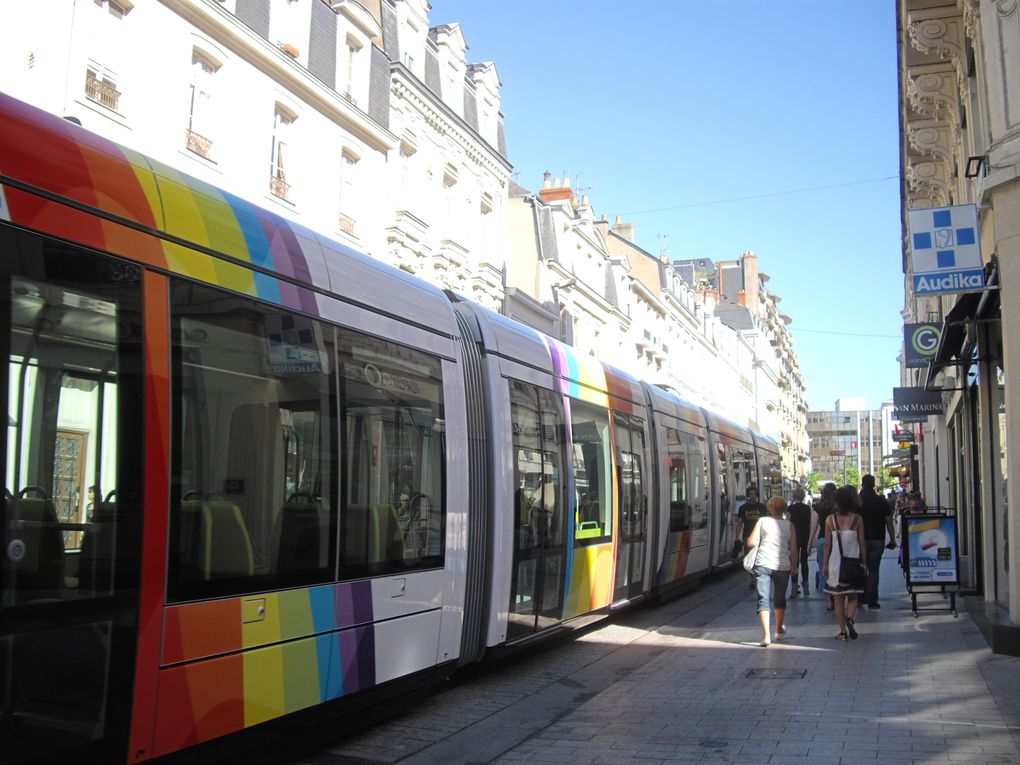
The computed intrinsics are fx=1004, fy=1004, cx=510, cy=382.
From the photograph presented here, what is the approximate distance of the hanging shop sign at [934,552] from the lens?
12547 mm

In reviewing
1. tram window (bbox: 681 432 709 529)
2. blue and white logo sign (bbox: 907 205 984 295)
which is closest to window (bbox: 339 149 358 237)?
tram window (bbox: 681 432 709 529)

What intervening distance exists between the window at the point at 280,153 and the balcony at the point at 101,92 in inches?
165

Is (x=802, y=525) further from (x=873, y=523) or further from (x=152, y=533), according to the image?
(x=152, y=533)

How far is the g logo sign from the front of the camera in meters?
14.7

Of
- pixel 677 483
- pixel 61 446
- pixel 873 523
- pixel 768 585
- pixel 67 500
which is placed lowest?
pixel 768 585

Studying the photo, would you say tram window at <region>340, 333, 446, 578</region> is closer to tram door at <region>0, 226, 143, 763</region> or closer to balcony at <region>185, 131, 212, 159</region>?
tram door at <region>0, 226, 143, 763</region>

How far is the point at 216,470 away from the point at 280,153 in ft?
57.2

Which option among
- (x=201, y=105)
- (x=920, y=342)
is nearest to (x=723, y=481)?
(x=920, y=342)

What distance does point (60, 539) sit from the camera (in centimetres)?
399

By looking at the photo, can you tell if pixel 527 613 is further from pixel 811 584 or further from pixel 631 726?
pixel 811 584

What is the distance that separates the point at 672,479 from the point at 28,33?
11509 mm

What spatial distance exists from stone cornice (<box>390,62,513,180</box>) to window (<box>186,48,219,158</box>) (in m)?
7.09

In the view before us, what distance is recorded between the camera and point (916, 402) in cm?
1914

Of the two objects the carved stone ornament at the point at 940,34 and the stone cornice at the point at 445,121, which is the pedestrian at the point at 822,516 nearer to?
the carved stone ornament at the point at 940,34
